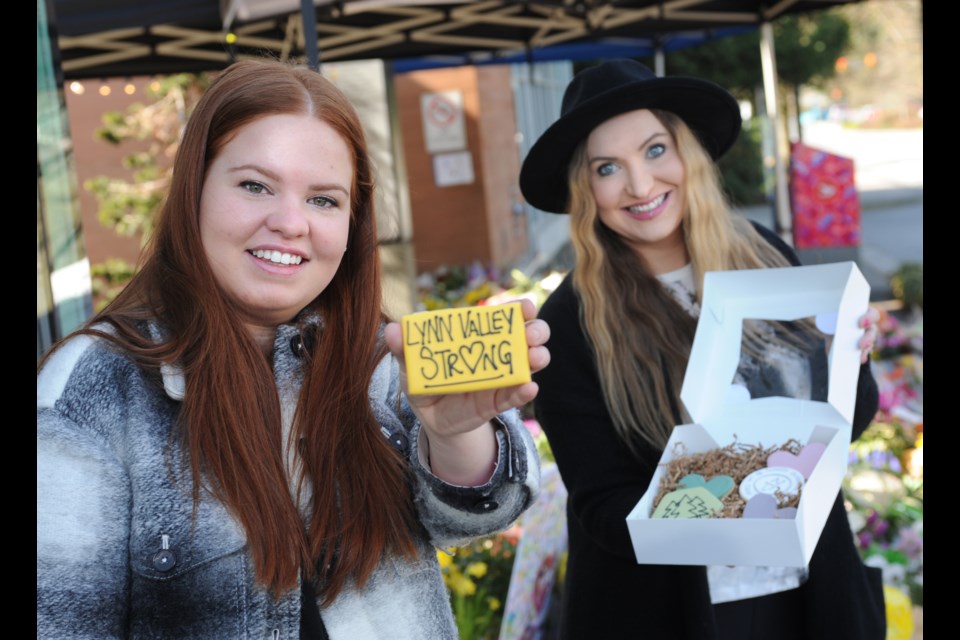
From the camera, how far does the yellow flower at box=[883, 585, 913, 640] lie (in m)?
2.94

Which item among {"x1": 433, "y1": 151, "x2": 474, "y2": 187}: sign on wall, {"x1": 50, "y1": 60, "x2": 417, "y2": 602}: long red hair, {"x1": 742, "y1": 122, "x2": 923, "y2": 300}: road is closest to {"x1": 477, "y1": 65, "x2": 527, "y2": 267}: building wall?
{"x1": 433, "y1": 151, "x2": 474, "y2": 187}: sign on wall

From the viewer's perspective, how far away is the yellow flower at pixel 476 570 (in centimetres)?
300

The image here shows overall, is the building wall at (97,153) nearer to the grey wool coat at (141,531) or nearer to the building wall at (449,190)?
the building wall at (449,190)

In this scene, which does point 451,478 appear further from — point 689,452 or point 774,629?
point 774,629

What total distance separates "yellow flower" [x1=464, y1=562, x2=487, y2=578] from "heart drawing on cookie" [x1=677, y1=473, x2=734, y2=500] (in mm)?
1384

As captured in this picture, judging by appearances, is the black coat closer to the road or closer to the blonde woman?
the blonde woman

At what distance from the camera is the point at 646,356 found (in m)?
2.04

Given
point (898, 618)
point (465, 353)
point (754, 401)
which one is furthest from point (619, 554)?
point (898, 618)

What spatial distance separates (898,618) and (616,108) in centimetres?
190

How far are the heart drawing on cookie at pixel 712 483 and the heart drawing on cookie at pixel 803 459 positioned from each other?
93 millimetres

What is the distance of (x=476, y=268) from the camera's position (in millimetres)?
7035

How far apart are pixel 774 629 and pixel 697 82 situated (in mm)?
1170

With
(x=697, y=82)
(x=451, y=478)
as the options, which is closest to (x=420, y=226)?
(x=697, y=82)

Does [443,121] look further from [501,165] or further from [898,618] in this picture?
[898,618]
